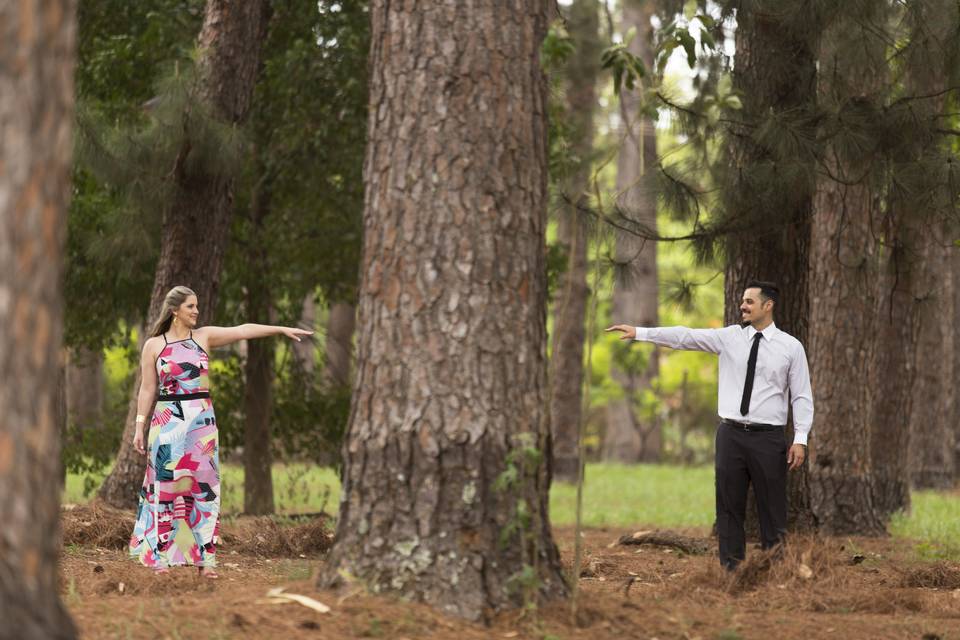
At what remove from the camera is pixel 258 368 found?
13.3 m

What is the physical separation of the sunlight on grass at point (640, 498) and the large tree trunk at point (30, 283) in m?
10.4

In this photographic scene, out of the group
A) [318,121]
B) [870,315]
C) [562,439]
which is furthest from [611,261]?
[562,439]

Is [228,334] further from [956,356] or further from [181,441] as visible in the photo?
[956,356]

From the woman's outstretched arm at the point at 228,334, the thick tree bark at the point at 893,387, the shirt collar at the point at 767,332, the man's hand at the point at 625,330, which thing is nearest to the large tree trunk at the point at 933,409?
the thick tree bark at the point at 893,387

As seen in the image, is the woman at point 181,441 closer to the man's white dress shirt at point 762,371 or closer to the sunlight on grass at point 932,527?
the man's white dress shirt at point 762,371

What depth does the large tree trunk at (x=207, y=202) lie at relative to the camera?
35.3 feet

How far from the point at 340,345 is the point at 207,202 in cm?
456

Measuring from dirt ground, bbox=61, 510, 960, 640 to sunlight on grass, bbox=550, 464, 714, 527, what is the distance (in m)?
4.89

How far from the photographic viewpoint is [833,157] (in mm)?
9703

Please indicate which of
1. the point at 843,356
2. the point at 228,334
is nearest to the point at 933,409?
the point at 843,356

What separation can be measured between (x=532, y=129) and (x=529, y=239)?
0.51 metres

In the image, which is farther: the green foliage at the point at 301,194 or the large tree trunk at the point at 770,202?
the green foliage at the point at 301,194

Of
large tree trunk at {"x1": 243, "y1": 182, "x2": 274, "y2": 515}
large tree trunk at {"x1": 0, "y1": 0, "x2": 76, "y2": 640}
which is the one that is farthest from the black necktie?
large tree trunk at {"x1": 243, "y1": 182, "x2": 274, "y2": 515}

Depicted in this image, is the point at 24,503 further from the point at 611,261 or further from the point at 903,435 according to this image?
the point at 903,435
